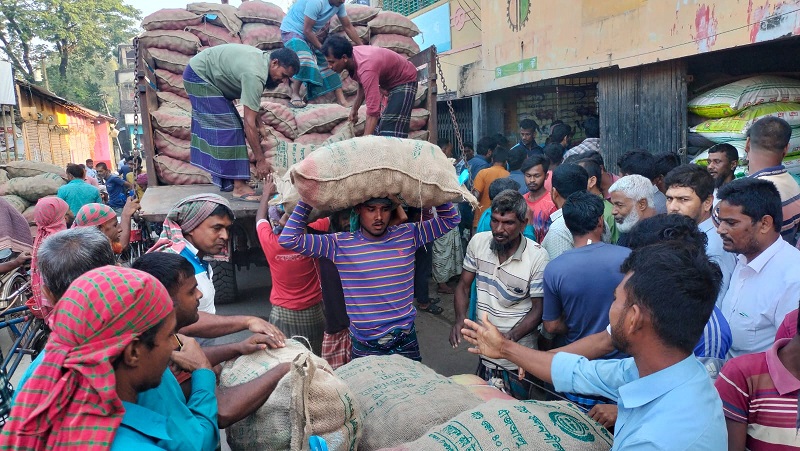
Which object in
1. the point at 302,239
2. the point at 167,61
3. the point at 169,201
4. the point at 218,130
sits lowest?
the point at 302,239

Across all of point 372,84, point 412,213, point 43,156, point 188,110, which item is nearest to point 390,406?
point 412,213

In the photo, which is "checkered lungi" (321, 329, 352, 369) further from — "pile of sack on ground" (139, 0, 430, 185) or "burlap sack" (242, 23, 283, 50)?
"burlap sack" (242, 23, 283, 50)

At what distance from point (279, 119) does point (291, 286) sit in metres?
2.10

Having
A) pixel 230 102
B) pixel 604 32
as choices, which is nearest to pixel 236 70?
pixel 230 102

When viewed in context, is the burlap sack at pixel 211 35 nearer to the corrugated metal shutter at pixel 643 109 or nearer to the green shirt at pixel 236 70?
the green shirt at pixel 236 70

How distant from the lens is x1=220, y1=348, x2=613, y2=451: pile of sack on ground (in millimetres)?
1693

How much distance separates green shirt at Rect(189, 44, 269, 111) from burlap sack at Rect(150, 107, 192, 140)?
3.26 feet

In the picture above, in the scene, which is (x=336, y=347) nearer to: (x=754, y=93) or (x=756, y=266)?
(x=756, y=266)

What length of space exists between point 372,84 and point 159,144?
86.9 inches

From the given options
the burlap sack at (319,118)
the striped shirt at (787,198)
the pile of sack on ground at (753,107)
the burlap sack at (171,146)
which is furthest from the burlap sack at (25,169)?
the striped shirt at (787,198)

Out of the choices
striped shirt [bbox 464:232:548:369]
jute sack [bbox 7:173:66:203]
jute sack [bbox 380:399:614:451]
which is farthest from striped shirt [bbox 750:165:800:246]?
jute sack [bbox 7:173:66:203]

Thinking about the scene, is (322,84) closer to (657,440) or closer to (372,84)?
(372,84)

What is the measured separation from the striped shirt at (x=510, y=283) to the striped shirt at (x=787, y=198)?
4.19 ft

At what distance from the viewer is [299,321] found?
348cm
